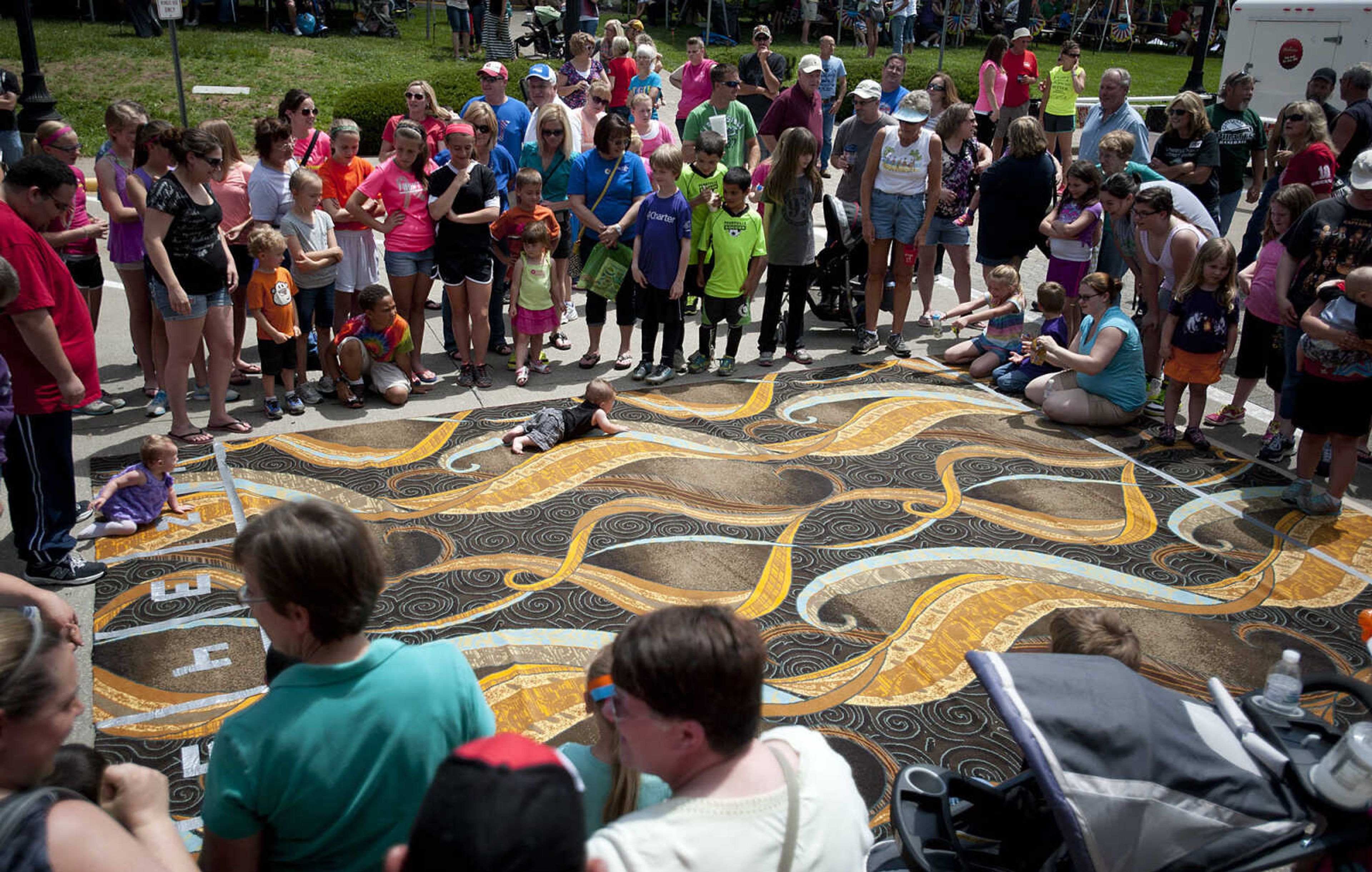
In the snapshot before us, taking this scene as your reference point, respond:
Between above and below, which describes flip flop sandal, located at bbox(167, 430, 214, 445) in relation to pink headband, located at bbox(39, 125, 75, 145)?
below

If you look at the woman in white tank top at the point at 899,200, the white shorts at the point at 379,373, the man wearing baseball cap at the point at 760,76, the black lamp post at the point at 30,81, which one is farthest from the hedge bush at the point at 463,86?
the woman in white tank top at the point at 899,200

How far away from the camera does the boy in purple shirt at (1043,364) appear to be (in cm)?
791

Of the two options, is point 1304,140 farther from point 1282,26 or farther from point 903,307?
point 1282,26

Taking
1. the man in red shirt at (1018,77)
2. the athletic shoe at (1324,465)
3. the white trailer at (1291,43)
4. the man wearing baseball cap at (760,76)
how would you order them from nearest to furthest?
the athletic shoe at (1324,465) → the man wearing baseball cap at (760,76) → the man in red shirt at (1018,77) → the white trailer at (1291,43)

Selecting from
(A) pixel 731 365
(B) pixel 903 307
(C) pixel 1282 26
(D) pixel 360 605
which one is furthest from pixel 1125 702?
(C) pixel 1282 26

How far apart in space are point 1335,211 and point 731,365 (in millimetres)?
4159

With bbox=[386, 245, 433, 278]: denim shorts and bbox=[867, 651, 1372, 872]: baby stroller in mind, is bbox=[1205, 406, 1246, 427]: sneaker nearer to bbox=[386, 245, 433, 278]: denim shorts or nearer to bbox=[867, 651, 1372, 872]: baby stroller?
bbox=[867, 651, 1372, 872]: baby stroller

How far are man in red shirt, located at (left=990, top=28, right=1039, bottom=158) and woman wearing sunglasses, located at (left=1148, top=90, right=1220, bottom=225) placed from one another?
498 centimetres

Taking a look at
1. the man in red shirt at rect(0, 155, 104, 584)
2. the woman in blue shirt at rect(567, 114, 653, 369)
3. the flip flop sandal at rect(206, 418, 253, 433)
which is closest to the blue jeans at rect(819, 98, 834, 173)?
the woman in blue shirt at rect(567, 114, 653, 369)

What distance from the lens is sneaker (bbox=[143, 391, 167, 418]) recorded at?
6980 millimetres

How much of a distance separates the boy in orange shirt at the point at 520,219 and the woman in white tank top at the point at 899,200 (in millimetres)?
2632

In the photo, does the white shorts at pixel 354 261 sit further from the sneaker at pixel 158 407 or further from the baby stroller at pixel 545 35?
the baby stroller at pixel 545 35

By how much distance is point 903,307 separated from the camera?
883 centimetres

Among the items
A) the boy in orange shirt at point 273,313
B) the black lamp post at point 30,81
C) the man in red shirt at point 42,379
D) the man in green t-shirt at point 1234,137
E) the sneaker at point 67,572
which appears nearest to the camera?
the man in red shirt at point 42,379
